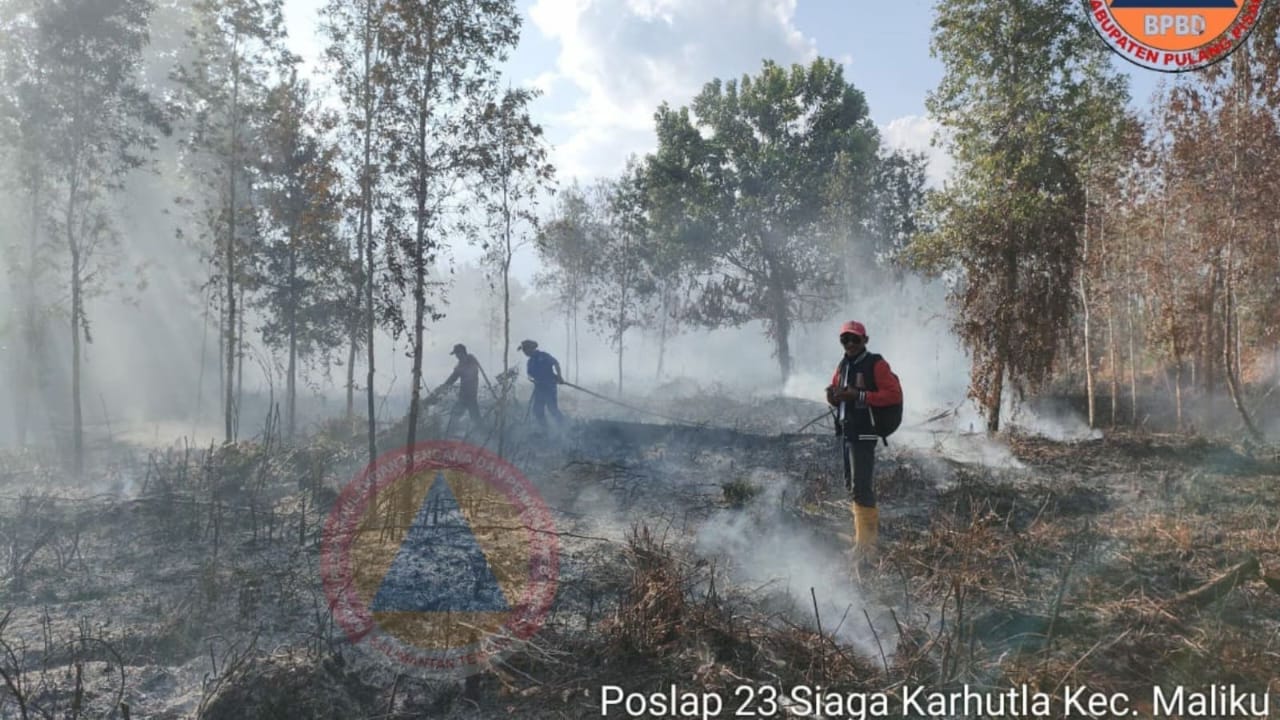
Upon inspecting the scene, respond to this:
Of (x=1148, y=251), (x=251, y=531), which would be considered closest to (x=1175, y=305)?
(x=1148, y=251)

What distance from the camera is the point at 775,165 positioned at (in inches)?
922

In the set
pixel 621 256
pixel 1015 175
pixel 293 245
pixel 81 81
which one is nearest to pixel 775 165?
pixel 621 256

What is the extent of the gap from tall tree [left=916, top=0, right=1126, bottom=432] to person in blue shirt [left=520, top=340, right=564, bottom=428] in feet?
24.3

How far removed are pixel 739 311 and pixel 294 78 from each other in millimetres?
16502

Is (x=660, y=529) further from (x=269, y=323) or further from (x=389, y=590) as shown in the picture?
(x=269, y=323)

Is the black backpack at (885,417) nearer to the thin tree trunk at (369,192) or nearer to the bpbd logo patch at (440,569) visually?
the bpbd logo patch at (440,569)

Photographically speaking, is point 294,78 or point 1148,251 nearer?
point 294,78

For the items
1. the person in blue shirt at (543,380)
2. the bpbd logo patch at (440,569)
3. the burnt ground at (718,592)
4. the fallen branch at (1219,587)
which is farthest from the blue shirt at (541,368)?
the fallen branch at (1219,587)

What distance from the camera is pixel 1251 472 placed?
8891 mm

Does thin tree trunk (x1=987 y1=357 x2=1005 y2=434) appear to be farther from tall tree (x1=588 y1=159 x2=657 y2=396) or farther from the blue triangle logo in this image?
tall tree (x1=588 y1=159 x2=657 y2=396)

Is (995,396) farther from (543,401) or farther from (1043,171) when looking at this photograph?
(543,401)

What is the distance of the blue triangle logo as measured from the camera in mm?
5266

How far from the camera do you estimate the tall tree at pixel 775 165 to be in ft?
77.6

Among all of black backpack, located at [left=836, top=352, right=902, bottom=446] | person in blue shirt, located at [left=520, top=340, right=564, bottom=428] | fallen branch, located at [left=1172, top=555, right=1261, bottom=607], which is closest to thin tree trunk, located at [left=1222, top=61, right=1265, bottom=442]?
fallen branch, located at [left=1172, top=555, right=1261, bottom=607]
